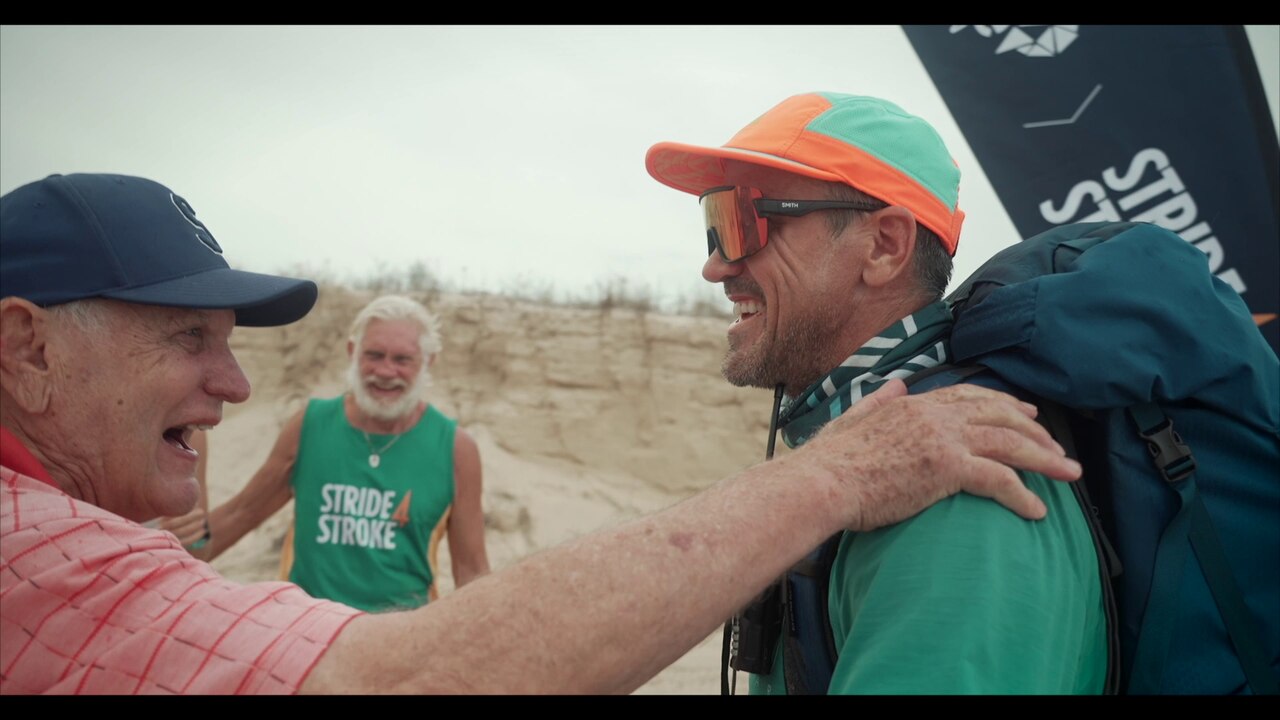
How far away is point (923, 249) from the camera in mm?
2268

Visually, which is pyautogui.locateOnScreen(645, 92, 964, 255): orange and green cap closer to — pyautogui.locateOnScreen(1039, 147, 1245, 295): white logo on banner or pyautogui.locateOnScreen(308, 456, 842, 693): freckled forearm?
pyautogui.locateOnScreen(308, 456, 842, 693): freckled forearm

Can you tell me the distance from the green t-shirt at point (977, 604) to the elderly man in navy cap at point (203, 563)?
60 millimetres

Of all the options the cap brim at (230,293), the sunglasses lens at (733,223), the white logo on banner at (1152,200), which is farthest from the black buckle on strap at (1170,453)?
the white logo on banner at (1152,200)

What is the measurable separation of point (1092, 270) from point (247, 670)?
5.21 ft

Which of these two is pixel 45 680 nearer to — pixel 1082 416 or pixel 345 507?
pixel 1082 416

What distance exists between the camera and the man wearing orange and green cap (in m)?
1.51

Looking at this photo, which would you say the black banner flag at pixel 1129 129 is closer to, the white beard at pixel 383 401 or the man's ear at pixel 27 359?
the white beard at pixel 383 401

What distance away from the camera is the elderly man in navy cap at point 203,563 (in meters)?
1.37

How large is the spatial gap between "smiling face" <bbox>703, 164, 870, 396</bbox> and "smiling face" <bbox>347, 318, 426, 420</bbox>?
3.29 m

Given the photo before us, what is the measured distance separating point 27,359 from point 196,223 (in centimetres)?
51

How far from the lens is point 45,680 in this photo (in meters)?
1.41

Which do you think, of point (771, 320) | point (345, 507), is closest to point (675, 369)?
point (345, 507)

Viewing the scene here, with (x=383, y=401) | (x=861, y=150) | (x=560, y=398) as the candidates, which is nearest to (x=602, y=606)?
(x=861, y=150)

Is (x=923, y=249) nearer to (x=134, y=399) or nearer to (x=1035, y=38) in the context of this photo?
(x=134, y=399)
